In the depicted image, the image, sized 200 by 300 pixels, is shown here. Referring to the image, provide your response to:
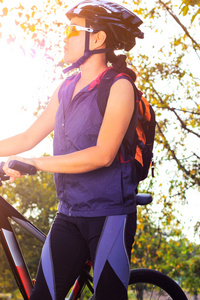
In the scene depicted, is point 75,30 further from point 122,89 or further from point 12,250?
point 12,250

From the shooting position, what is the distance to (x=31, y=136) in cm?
264

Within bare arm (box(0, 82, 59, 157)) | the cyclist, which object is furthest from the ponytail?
bare arm (box(0, 82, 59, 157))

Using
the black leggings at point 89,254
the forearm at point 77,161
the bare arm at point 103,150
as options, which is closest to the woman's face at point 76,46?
the bare arm at point 103,150

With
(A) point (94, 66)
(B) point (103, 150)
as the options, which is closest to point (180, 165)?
(A) point (94, 66)

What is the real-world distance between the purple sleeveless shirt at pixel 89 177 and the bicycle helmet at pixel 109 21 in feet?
0.86

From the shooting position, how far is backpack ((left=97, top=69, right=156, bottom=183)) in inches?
86.7

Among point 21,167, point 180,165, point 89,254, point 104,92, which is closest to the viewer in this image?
point 21,167

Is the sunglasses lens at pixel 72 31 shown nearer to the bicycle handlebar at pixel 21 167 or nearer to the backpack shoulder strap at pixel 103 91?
the backpack shoulder strap at pixel 103 91

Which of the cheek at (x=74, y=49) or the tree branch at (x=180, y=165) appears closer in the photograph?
the cheek at (x=74, y=49)

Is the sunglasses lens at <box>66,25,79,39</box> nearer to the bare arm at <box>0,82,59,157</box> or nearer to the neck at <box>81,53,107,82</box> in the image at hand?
the neck at <box>81,53,107,82</box>

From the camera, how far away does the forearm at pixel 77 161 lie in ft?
6.84

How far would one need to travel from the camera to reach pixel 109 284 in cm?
216

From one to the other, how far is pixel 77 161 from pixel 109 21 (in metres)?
0.78

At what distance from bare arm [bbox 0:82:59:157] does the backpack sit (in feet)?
1.58
